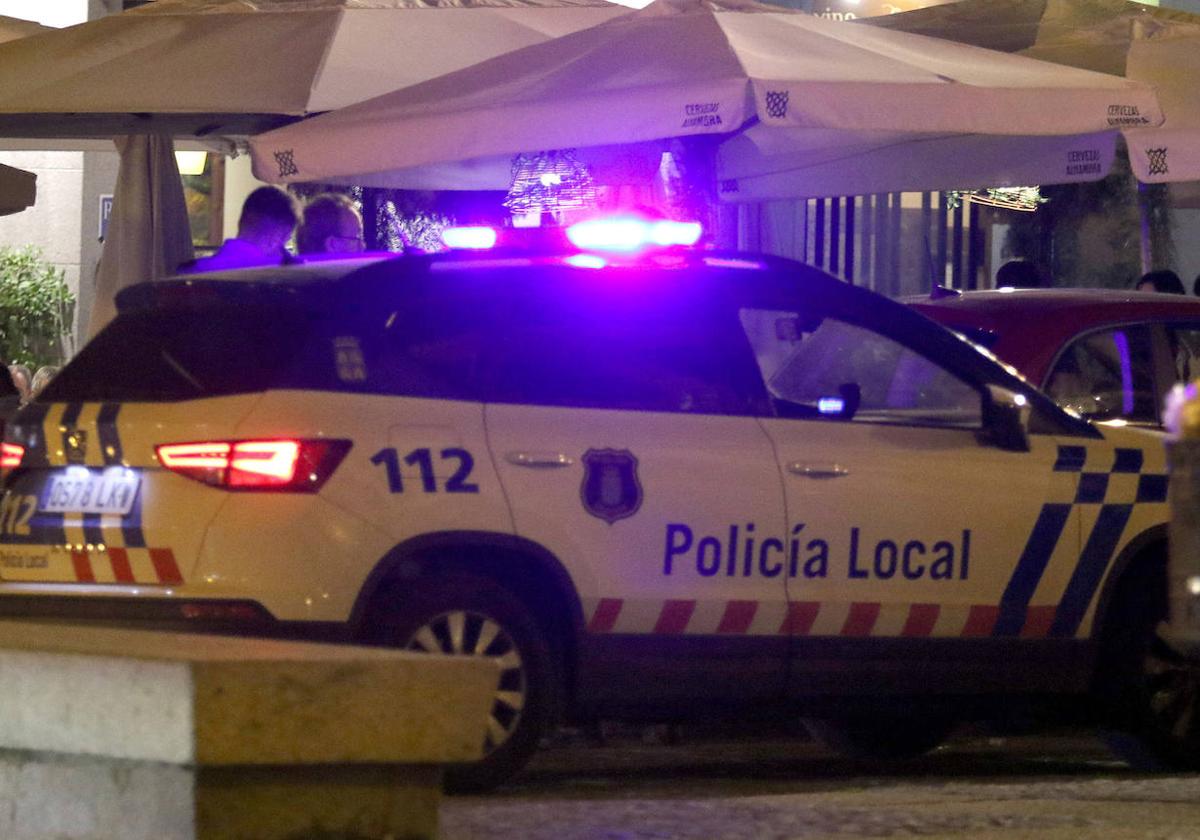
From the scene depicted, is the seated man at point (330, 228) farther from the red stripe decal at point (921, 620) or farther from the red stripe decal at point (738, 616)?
the red stripe decal at point (921, 620)

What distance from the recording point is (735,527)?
Answer: 6410 mm

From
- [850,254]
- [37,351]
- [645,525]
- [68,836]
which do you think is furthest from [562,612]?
[37,351]

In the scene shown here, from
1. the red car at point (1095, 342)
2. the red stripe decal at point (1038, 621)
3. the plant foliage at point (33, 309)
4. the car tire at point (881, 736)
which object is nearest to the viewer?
the red stripe decal at point (1038, 621)

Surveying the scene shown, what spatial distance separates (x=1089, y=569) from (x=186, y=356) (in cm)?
307

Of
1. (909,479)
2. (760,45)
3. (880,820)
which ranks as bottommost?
(880,820)

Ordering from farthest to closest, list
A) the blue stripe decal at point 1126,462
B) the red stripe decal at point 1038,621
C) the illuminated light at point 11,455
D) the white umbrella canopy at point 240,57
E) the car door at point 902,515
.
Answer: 1. the white umbrella canopy at point 240,57
2. the blue stripe decal at point 1126,462
3. the red stripe decal at point 1038,621
4. the car door at point 902,515
5. the illuminated light at point 11,455

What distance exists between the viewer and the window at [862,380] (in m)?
6.82

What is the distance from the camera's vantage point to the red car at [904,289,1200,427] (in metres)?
8.12

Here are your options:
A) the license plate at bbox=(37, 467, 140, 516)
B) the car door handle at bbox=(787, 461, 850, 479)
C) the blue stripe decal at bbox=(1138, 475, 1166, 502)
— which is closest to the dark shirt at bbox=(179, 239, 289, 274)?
the license plate at bbox=(37, 467, 140, 516)

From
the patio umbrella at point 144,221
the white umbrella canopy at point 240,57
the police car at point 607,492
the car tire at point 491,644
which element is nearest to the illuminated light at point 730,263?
the police car at point 607,492

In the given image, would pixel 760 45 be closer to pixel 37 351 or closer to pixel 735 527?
pixel 735 527

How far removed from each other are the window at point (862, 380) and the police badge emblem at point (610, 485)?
2.28ft

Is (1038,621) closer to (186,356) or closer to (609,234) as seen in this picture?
(609,234)

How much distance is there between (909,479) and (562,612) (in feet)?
4.05
